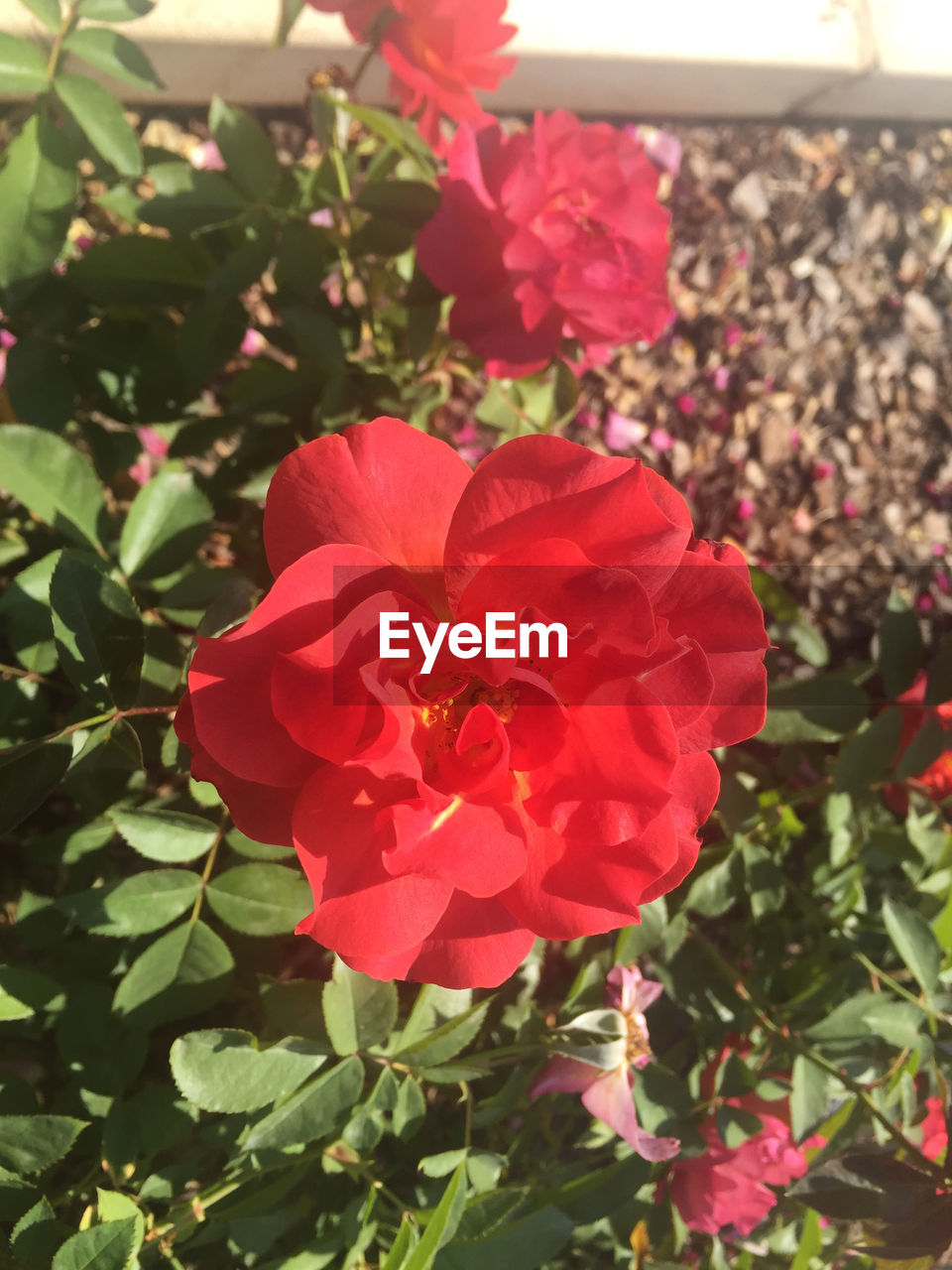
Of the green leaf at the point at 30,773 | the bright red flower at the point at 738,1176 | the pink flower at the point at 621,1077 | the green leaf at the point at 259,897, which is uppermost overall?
the green leaf at the point at 30,773

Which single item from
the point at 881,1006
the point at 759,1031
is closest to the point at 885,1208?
the point at 881,1006

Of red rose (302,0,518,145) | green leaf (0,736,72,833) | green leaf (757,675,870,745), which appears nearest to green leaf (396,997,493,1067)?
green leaf (0,736,72,833)

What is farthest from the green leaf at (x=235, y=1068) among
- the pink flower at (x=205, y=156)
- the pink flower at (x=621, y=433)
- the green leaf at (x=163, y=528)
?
the pink flower at (x=205, y=156)

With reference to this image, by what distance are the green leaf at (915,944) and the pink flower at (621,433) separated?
1321 mm

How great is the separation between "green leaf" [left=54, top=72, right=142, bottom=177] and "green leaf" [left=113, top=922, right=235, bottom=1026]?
2.73 feet

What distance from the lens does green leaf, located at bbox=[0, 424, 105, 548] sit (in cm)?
92

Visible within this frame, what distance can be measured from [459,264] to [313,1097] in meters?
0.91

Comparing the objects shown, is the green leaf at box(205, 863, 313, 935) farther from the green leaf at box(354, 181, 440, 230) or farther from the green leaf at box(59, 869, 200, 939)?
the green leaf at box(354, 181, 440, 230)

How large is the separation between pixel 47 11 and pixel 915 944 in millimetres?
1453

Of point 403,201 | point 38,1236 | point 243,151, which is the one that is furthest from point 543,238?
point 38,1236

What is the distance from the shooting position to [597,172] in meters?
1.04

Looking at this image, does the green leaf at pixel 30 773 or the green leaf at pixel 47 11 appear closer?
the green leaf at pixel 30 773

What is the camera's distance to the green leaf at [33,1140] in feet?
2.53

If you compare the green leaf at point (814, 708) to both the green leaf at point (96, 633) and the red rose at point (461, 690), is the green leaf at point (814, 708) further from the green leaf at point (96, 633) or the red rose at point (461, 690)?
the green leaf at point (96, 633)
